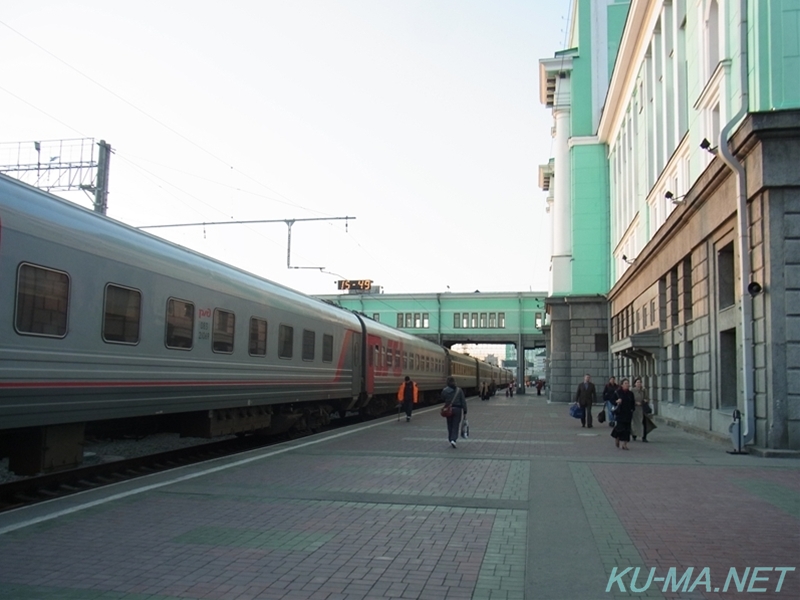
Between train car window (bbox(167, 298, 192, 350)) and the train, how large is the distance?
0.02 m

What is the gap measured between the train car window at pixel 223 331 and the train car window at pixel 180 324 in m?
0.77

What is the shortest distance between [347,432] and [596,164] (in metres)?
28.1

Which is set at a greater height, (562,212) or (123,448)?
(562,212)

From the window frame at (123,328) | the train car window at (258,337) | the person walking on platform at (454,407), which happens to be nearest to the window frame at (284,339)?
the train car window at (258,337)

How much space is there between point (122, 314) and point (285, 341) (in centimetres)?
606

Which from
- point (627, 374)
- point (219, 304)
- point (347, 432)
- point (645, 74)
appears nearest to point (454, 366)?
point (627, 374)

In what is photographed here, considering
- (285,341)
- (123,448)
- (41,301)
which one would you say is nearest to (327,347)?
(285,341)

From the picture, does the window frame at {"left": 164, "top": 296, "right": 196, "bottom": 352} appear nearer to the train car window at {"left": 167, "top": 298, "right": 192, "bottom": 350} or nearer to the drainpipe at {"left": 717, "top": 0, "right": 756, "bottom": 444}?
the train car window at {"left": 167, "top": 298, "right": 192, "bottom": 350}

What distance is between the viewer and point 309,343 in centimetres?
1734

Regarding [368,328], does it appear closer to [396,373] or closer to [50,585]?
[396,373]

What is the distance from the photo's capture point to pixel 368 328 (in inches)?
904

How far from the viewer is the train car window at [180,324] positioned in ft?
36.7

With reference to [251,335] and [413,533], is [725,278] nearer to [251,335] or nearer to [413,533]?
[251,335]

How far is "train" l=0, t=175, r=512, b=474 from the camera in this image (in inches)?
324
